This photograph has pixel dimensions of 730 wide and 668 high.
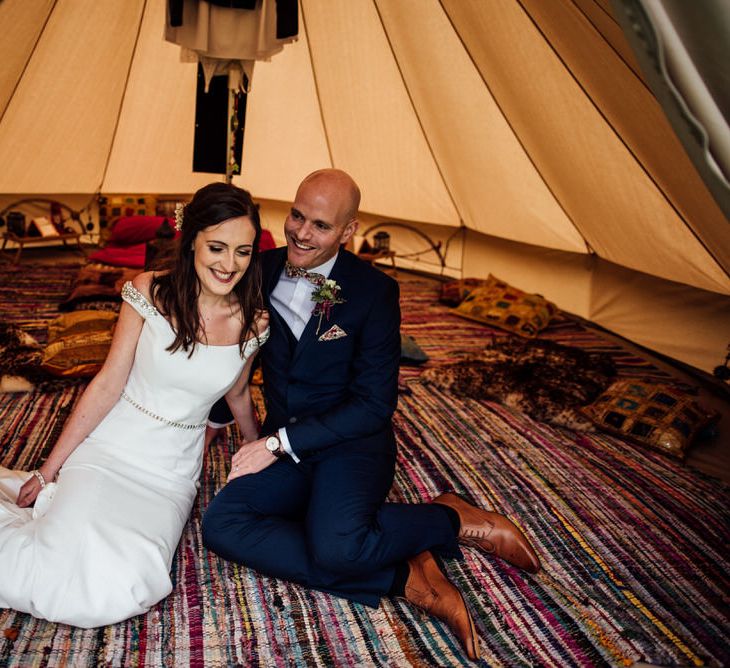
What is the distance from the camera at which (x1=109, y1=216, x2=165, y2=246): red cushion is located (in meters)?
5.32

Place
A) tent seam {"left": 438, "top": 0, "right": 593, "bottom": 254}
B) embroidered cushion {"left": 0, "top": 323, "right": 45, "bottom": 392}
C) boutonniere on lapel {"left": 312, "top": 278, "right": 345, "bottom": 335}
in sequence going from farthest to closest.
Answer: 1. tent seam {"left": 438, "top": 0, "right": 593, "bottom": 254}
2. embroidered cushion {"left": 0, "top": 323, "right": 45, "bottom": 392}
3. boutonniere on lapel {"left": 312, "top": 278, "right": 345, "bottom": 335}

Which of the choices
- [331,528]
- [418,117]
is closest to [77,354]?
[331,528]

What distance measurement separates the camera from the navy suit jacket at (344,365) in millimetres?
2055

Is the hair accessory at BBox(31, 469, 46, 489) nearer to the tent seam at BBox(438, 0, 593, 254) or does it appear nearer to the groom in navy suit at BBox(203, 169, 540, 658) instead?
the groom in navy suit at BBox(203, 169, 540, 658)

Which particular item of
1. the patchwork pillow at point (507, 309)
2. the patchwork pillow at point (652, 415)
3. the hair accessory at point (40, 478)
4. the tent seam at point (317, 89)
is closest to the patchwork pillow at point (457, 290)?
the patchwork pillow at point (507, 309)

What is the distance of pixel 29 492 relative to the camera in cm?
184

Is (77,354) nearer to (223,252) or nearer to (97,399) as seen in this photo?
(97,399)

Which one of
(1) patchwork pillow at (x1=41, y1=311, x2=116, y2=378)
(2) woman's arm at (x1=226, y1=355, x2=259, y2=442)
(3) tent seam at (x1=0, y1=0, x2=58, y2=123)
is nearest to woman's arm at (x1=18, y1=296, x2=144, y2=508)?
(2) woman's arm at (x1=226, y1=355, x2=259, y2=442)

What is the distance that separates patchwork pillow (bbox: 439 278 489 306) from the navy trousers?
341cm

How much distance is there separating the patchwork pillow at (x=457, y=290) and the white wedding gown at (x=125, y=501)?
3.45 metres

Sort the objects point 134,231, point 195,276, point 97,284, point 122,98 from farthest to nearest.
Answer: point 122,98, point 134,231, point 97,284, point 195,276

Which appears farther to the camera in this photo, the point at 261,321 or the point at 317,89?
the point at 317,89

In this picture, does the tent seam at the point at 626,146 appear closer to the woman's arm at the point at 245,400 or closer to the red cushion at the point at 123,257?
the woman's arm at the point at 245,400

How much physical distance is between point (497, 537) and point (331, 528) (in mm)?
615
